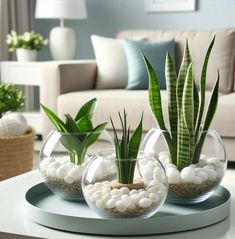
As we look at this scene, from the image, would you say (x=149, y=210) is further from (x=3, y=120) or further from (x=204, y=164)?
(x=3, y=120)

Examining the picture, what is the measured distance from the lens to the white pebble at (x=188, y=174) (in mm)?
1518

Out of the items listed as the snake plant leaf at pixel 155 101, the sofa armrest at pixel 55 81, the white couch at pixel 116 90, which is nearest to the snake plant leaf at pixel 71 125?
the snake plant leaf at pixel 155 101

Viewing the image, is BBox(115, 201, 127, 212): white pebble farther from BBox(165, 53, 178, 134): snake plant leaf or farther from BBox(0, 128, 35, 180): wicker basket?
BBox(0, 128, 35, 180): wicker basket

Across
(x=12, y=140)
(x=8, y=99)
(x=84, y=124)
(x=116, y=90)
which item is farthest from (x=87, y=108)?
(x=116, y=90)

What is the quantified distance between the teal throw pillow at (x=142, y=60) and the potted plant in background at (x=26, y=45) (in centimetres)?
84

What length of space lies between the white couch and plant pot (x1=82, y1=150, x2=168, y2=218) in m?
2.17

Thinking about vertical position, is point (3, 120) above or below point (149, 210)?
below

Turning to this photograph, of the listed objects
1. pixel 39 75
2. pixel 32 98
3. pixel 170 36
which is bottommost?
pixel 32 98

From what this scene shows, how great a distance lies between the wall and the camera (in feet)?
14.9

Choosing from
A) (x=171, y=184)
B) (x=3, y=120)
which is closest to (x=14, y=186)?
(x=171, y=184)

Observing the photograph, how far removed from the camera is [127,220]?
1368 millimetres

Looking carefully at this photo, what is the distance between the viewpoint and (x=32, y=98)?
5.07 metres

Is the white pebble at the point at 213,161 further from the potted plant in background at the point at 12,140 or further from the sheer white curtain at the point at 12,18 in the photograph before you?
the sheer white curtain at the point at 12,18

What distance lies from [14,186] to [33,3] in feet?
12.1
